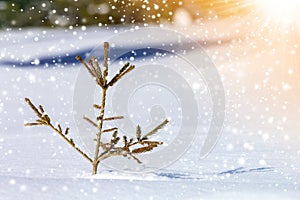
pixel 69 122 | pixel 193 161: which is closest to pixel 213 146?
pixel 193 161

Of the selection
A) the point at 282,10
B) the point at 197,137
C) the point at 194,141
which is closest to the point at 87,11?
the point at 282,10

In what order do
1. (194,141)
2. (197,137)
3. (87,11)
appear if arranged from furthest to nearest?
(87,11) < (197,137) < (194,141)

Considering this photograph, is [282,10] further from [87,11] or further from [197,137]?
[197,137]

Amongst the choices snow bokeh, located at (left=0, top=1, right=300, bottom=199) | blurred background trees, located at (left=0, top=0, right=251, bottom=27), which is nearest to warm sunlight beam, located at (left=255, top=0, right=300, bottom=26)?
snow bokeh, located at (left=0, top=1, right=300, bottom=199)

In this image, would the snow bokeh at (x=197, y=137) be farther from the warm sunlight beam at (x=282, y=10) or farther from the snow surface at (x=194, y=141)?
the warm sunlight beam at (x=282, y=10)

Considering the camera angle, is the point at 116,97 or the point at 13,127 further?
the point at 116,97

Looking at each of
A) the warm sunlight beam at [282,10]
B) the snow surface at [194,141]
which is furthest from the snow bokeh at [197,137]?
the warm sunlight beam at [282,10]

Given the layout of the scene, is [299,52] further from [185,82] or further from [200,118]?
[200,118]

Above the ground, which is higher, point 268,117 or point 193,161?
point 268,117
